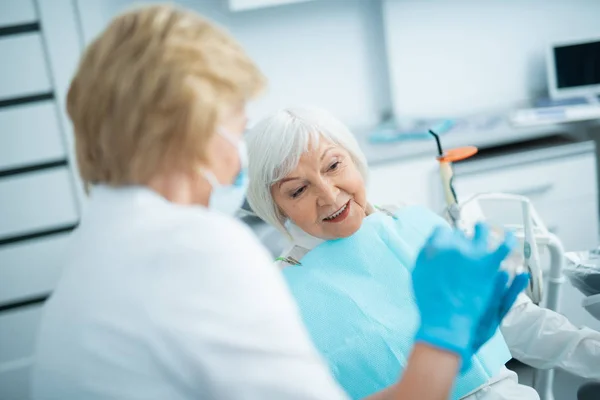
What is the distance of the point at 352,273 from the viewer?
1.49m

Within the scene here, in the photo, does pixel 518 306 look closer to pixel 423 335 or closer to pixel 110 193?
pixel 423 335

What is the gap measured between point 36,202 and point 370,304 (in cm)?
196

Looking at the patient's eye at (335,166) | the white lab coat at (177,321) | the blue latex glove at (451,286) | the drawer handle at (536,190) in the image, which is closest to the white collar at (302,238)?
the patient's eye at (335,166)

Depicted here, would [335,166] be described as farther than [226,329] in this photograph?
Yes

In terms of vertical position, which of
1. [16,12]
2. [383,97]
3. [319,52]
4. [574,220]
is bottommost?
[574,220]

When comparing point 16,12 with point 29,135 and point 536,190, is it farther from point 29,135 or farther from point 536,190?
point 536,190

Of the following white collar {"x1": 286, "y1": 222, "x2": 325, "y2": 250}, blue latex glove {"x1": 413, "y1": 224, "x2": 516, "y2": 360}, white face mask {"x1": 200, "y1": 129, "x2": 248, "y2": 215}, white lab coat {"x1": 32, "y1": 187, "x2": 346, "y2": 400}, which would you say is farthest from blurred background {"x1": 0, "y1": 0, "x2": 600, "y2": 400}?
white lab coat {"x1": 32, "y1": 187, "x2": 346, "y2": 400}

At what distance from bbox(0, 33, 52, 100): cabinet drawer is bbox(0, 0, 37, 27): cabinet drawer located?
0.19 ft

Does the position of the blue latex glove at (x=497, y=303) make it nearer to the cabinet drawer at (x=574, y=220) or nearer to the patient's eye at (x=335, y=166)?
the patient's eye at (x=335, y=166)

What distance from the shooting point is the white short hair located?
4.75 feet

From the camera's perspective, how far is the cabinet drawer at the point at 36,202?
2.84 meters

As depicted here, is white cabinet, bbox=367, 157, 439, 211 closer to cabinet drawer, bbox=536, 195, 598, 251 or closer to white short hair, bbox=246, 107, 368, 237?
cabinet drawer, bbox=536, 195, 598, 251

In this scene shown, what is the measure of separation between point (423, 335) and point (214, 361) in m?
0.28

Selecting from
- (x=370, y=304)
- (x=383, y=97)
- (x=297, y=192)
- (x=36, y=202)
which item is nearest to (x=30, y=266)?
(x=36, y=202)
